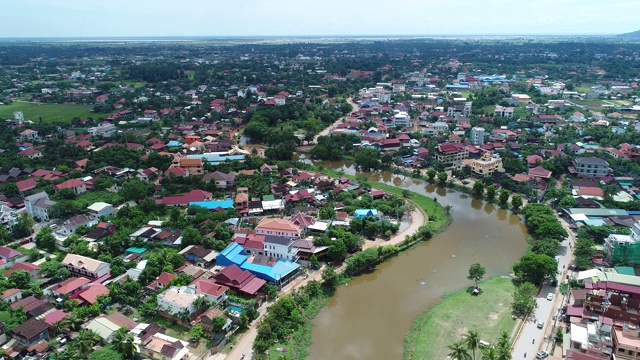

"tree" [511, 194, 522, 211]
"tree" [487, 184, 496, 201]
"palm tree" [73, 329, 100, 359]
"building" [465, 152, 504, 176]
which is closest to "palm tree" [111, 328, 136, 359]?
"palm tree" [73, 329, 100, 359]

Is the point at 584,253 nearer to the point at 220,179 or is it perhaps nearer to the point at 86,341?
the point at 86,341

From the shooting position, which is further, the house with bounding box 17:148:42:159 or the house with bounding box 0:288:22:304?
the house with bounding box 17:148:42:159

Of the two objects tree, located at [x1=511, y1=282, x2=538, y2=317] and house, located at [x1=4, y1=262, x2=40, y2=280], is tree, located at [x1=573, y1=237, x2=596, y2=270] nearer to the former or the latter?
tree, located at [x1=511, y1=282, x2=538, y2=317]

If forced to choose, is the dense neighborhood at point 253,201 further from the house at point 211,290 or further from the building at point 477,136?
the building at point 477,136

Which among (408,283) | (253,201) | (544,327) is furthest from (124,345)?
(544,327)

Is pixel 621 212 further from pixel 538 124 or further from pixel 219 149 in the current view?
pixel 219 149

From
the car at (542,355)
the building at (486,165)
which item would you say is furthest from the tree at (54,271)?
the building at (486,165)

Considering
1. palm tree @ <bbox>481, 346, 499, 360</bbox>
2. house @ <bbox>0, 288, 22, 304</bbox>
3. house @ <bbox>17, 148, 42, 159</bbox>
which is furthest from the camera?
house @ <bbox>17, 148, 42, 159</bbox>
